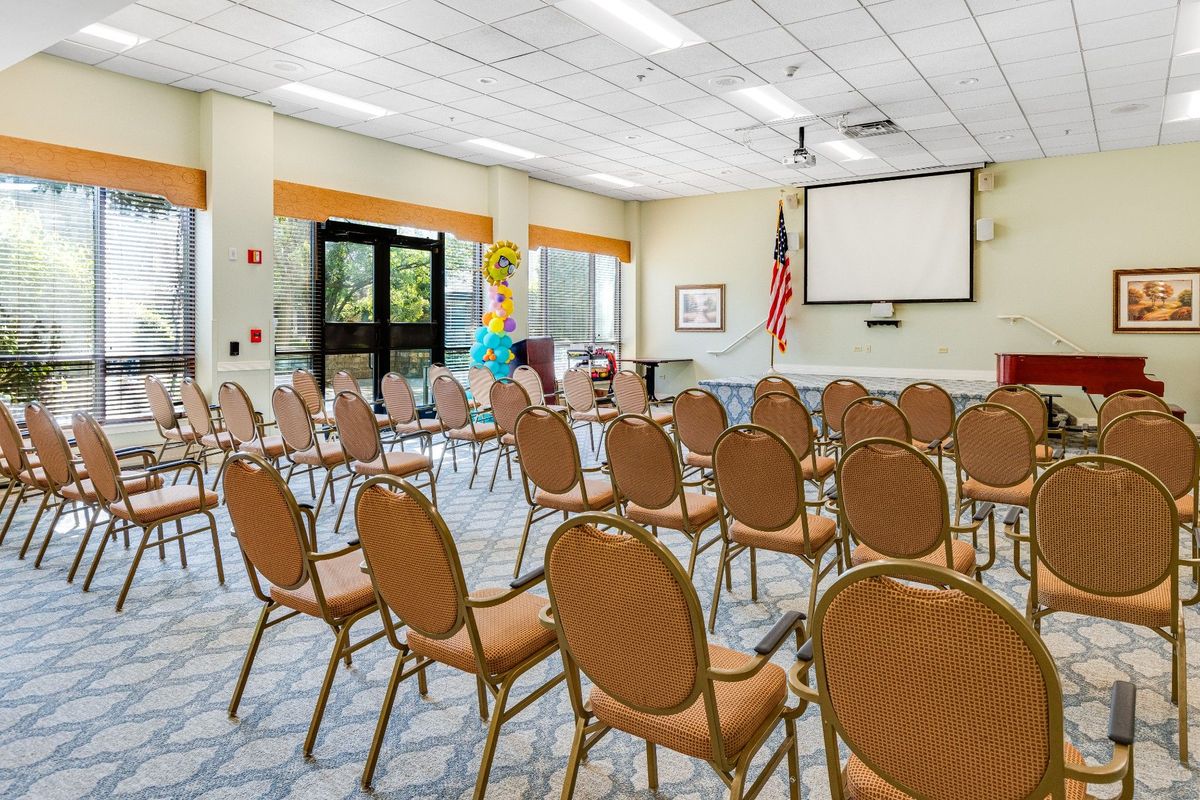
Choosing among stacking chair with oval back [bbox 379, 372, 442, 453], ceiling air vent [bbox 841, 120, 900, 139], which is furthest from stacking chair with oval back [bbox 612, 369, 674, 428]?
ceiling air vent [bbox 841, 120, 900, 139]

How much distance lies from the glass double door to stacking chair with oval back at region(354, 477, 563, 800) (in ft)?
22.0

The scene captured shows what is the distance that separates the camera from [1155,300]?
9008 mm

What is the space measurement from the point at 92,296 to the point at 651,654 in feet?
22.2

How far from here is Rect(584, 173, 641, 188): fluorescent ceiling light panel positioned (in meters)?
10.7

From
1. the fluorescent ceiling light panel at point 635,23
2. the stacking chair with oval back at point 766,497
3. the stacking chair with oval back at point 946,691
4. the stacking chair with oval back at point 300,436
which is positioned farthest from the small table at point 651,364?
the stacking chair with oval back at point 946,691

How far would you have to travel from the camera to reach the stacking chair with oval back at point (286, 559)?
2.33 metres

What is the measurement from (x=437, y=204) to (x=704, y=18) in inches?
194

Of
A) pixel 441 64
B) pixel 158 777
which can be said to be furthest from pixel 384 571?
pixel 441 64

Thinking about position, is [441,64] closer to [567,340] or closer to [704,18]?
[704,18]

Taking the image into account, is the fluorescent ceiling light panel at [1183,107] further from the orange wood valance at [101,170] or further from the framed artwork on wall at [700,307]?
the orange wood valance at [101,170]

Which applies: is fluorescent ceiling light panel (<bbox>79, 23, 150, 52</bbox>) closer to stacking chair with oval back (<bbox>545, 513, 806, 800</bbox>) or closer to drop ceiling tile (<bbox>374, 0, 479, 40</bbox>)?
drop ceiling tile (<bbox>374, 0, 479, 40</bbox>)

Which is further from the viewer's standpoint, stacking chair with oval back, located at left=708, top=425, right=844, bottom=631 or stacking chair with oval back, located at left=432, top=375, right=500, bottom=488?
stacking chair with oval back, located at left=432, top=375, right=500, bottom=488

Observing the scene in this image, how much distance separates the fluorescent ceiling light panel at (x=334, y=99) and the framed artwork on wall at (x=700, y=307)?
6084 millimetres

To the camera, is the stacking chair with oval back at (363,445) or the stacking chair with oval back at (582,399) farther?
the stacking chair with oval back at (582,399)
